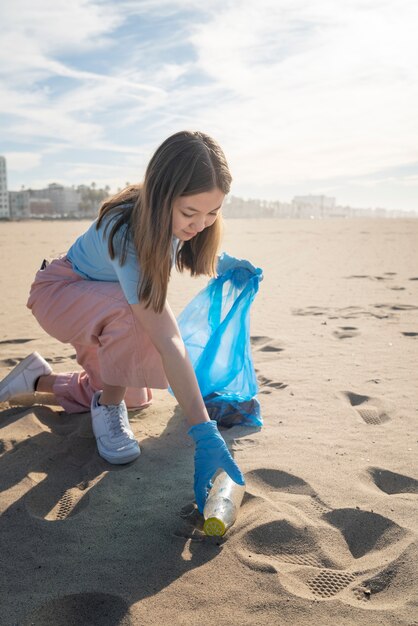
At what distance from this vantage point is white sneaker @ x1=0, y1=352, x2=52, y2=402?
2.54m

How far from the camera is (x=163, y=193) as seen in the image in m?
1.85

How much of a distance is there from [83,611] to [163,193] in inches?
48.7

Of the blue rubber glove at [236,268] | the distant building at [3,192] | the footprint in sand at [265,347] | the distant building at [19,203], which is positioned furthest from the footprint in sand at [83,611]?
the distant building at [19,203]

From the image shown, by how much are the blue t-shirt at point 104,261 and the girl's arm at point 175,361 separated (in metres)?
0.09

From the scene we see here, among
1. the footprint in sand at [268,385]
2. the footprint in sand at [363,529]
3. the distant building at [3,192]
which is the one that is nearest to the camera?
the footprint in sand at [363,529]

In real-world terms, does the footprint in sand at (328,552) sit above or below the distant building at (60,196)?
below

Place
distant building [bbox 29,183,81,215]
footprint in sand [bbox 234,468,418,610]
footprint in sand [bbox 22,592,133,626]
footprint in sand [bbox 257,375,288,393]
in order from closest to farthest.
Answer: footprint in sand [bbox 22,592,133,626] < footprint in sand [bbox 234,468,418,610] < footprint in sand [bbox 257,375,288,393] < distant building [bbox 29,183,81,215]

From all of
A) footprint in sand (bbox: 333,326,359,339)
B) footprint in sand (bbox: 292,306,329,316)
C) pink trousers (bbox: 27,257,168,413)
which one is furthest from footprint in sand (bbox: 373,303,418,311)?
pink trousers (bbox: 27,257,168,413)

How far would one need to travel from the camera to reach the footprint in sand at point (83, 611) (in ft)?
4.30

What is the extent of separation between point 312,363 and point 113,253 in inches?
63.3

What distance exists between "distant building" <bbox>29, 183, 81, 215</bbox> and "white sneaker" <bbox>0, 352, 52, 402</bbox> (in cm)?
9902

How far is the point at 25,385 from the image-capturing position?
2.56 meters

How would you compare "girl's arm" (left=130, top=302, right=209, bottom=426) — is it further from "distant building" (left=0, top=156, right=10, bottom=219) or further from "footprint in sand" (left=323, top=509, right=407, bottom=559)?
"distant building" (left=0, top=156, right=10, bottom=219)

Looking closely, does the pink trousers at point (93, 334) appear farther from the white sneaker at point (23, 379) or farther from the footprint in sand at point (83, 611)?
the footprint in sand at point (83, 611)
